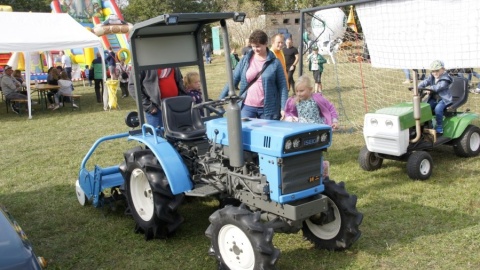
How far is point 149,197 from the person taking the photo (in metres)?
4.33

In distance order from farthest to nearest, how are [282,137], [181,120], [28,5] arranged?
[28,5]
[181,120]
[282,137]

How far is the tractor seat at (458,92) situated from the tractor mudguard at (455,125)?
0.49 feet

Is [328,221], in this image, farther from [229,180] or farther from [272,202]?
[229,180]

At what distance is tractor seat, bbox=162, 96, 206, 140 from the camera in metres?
4.17

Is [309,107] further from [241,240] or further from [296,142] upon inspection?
[241,240]

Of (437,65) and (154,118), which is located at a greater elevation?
(437,65)

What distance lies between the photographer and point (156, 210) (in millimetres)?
3938

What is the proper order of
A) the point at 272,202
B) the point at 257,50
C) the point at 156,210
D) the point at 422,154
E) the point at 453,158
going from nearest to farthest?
the point at 272,202, the point at 156,210, the point at 257,50, the point at 422,154, the point at 453,158

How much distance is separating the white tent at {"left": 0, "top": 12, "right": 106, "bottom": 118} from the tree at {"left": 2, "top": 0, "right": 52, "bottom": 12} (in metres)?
37.4

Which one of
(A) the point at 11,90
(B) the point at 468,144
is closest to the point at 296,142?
(B) the point at 468,144

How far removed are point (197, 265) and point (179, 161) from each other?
0.87m

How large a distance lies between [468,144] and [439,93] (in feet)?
2.63

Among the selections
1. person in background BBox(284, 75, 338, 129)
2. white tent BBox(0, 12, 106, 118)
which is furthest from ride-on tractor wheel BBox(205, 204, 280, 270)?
white tent BBox(0, 12, 106, 118)

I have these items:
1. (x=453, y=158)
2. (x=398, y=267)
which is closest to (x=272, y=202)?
(x=398, y=267)
